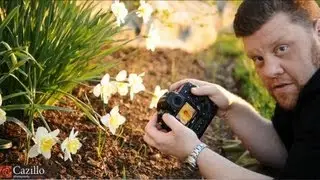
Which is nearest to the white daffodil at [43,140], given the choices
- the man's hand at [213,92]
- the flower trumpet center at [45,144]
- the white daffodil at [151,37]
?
the flower trumpet center at [45,144]

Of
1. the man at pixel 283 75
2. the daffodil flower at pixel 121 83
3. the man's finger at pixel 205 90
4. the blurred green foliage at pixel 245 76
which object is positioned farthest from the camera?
the blurred green foliage at pixel 245 76

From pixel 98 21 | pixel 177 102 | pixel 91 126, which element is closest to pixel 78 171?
pixel 91 126

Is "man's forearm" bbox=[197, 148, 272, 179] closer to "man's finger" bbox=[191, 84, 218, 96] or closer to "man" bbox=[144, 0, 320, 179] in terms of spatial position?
"man" bbox=[144, 0, 320, 179]

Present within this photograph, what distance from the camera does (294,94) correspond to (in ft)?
6.51

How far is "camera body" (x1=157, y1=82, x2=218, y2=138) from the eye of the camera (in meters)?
2.03

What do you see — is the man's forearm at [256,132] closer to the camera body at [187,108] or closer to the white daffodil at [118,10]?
the camera body at [187,108]

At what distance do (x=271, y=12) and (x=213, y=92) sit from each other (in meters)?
0.43

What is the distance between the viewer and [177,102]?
203 centimetres

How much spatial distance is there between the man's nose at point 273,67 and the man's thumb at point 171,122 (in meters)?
0.36

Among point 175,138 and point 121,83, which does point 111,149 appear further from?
point 175,138

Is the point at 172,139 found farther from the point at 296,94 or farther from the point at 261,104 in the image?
the point at 261,104

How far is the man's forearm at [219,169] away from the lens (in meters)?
1.95

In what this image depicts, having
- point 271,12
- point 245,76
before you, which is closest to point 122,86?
point 271,12

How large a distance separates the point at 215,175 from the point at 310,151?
34 cm
